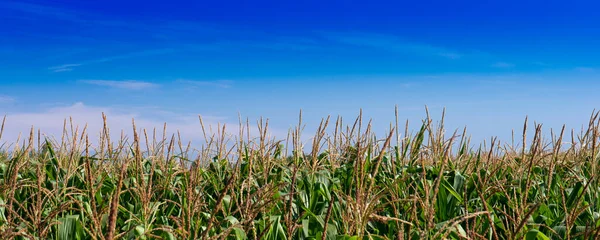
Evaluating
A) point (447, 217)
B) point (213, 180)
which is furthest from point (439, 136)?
point (213, 180)

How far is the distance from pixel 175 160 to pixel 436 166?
3.24m

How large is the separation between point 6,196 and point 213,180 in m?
1.98

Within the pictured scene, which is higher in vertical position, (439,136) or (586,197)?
(439,136)

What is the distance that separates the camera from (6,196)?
532 centimetres

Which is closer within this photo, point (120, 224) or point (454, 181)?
point (120, 224)

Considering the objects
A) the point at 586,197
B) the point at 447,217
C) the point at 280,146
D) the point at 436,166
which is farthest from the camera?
the point at 280,146

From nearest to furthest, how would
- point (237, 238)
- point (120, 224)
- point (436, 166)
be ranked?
1. point (237, 238)
2. point (120, 224)
3. point (436, 166)

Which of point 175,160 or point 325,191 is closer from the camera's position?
point 325,191

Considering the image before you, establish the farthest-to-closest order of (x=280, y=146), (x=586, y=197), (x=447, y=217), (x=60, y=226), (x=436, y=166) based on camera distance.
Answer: (x=280, y=146)
(x=436, y=166)
(x=586, y=197)
(x=447, y=217)
(x=60, y=226)

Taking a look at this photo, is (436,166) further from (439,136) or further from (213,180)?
(213,180)

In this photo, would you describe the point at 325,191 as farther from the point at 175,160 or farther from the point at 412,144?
the point at 175,160

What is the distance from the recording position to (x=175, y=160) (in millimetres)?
7445

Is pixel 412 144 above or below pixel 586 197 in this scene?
above

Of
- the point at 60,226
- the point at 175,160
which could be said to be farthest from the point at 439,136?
the point at 60,226
